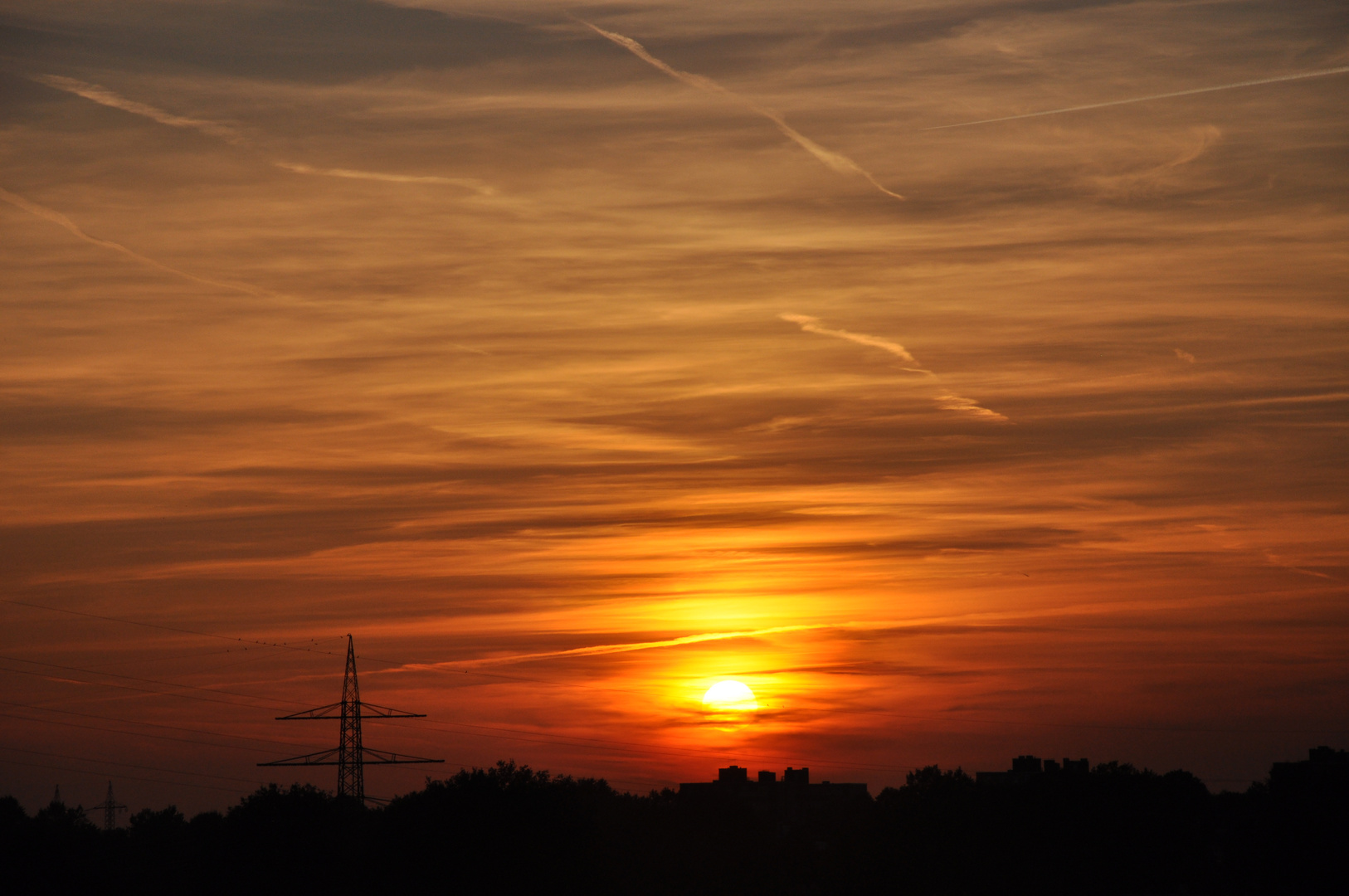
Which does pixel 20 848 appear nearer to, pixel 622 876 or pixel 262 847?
pixel 262 847

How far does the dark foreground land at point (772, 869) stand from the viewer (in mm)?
138750

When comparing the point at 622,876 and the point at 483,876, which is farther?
the point at 622,876

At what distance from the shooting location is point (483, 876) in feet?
450

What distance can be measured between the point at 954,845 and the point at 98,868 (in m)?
91.2

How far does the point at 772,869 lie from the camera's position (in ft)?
656

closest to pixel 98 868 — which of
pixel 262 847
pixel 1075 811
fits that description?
pixel 262 847

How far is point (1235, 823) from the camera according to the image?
180 meters

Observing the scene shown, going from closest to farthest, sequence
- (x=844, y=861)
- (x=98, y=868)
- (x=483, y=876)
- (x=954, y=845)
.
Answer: (x=483, y=876) < (x=98, y=868) < (x=954, y=845) < (x=844, y=861)

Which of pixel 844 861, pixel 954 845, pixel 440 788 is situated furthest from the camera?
pixel 844 861

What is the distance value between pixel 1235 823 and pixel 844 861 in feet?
146

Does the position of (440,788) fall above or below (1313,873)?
above

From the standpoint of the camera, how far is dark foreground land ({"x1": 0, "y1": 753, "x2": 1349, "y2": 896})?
13875 cm

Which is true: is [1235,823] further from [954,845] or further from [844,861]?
[844,861]

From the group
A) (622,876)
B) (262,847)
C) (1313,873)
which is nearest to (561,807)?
(262,847)
